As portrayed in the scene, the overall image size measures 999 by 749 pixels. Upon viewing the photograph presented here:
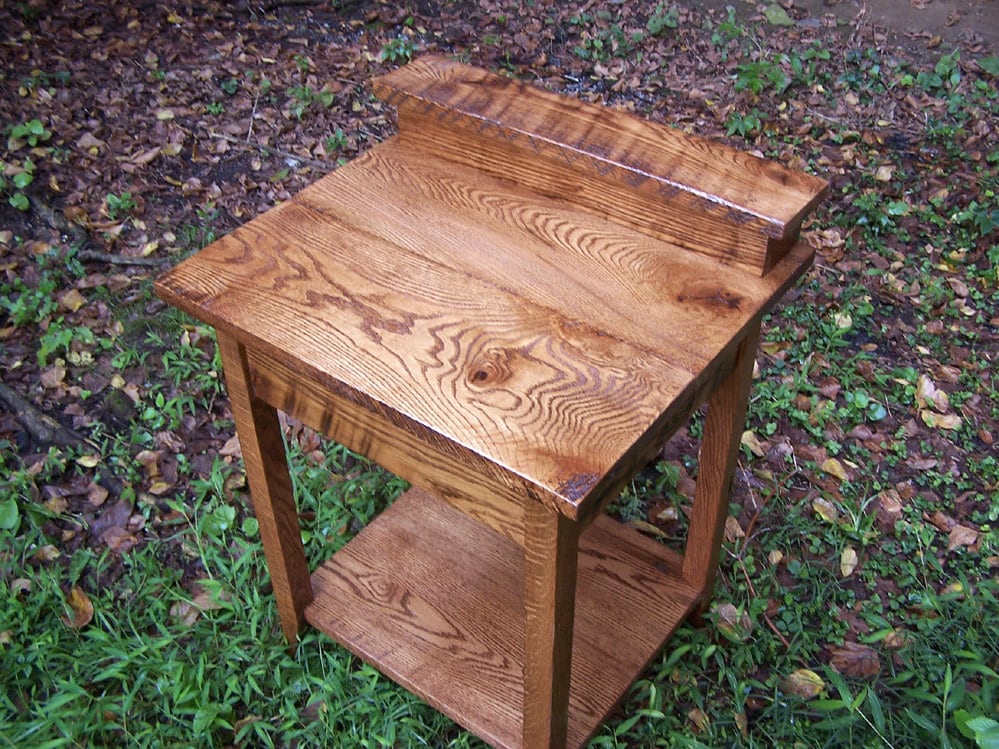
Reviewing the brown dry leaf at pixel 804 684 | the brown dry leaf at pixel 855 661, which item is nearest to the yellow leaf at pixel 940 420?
the brown dry leaf at pixel 855 661

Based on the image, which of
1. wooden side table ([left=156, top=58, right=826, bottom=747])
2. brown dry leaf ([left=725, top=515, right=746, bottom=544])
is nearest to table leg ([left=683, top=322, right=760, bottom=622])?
wooden side table ([left=156, top=58, right=826, bottom=747])

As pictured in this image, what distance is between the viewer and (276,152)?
13.8 ft

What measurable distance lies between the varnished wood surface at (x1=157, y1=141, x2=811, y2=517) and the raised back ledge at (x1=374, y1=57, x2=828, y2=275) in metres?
0.04

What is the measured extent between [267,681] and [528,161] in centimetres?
142

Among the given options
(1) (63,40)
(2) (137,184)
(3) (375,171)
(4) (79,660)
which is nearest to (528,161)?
(3) (375,171)

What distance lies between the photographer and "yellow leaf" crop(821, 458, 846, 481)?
9.49 ft

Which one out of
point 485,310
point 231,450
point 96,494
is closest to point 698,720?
point 485,310

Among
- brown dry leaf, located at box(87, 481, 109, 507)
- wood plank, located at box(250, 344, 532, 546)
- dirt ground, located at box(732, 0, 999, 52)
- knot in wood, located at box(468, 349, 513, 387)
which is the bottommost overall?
brown dry leaf, located at box(87, 481, 109, 507)

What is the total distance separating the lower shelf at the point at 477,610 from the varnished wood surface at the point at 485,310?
2.67 feet

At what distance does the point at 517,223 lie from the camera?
6.20 feet

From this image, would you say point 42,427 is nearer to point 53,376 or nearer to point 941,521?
point 53,376

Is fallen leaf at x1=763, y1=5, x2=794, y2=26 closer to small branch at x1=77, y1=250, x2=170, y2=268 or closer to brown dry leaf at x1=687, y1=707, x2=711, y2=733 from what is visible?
small branch at x1=77, y1=250, x2=170, y2=268

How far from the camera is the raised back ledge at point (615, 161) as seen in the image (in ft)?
5.68

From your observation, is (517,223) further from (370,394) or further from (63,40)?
(63,40)
